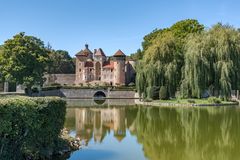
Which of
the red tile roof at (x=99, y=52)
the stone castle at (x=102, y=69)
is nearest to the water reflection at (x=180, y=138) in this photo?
the stone castle at (x=102, y=69)

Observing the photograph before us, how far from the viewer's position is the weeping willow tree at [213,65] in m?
36.3

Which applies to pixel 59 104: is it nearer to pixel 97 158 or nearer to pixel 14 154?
pixel 97 158

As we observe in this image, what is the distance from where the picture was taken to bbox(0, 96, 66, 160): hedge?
8.34m

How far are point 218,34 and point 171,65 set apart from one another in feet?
19.8

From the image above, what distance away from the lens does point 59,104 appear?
11.8 m

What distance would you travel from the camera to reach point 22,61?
46.8 meters

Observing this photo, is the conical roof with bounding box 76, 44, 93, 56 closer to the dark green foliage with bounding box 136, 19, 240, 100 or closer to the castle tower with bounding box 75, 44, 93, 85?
the castle tower with bounding box 75, 44, 93, 85

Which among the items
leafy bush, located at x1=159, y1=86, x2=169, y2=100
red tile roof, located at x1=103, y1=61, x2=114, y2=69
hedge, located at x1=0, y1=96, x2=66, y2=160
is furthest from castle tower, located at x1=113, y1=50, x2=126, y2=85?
hedge, located at x1=0, y1=96, x2=66, y2=160

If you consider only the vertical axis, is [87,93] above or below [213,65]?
below

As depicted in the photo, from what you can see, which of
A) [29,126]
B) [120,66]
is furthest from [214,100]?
[120,66]

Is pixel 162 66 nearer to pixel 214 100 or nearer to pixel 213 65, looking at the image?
pixel 213 65

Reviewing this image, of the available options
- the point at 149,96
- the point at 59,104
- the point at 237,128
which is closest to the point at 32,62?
the point at 149,96

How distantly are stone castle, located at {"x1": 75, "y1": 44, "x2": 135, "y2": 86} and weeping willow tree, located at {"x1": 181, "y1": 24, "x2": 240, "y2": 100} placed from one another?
1356 inches

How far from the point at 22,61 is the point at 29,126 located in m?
38.8
